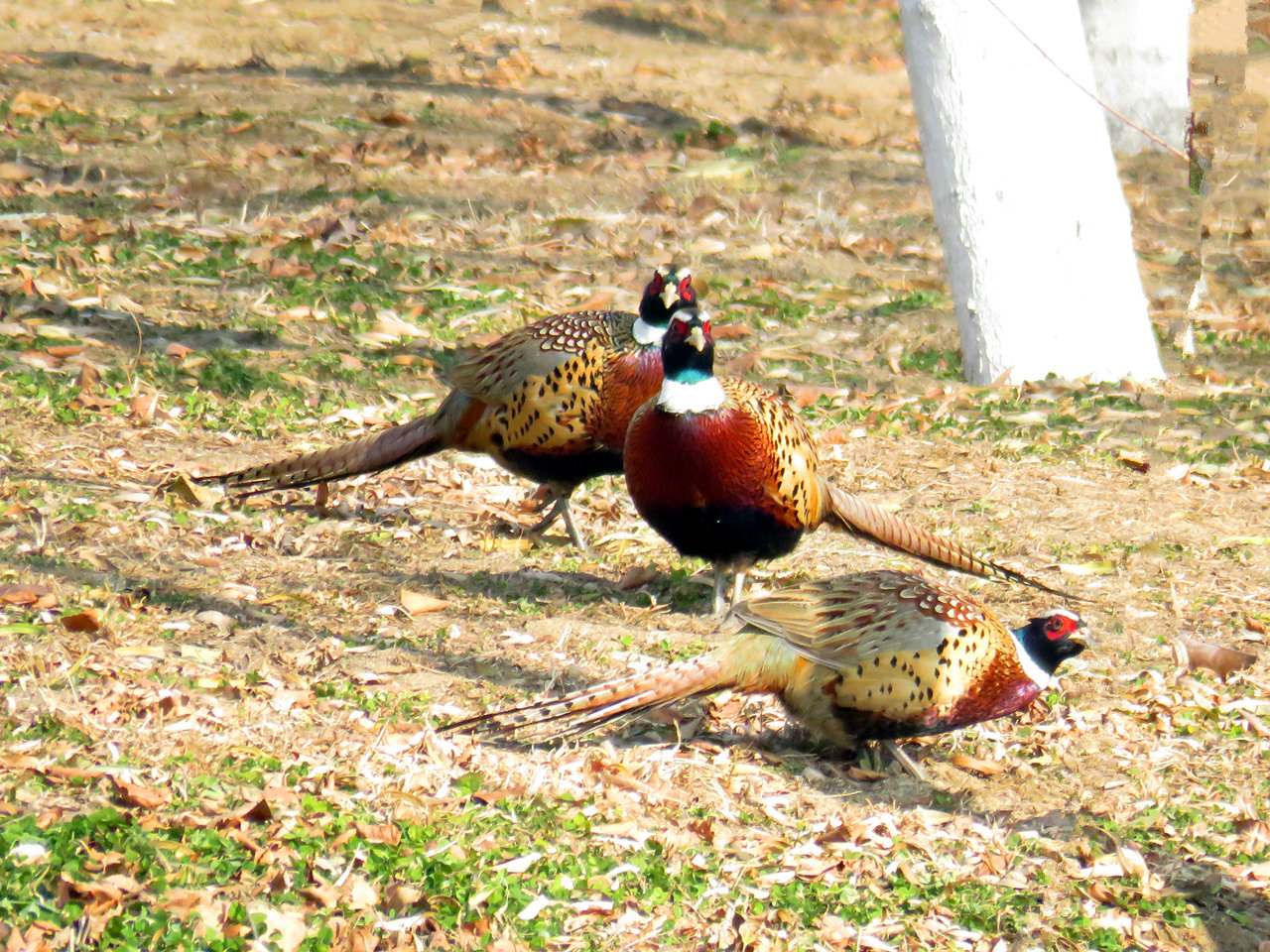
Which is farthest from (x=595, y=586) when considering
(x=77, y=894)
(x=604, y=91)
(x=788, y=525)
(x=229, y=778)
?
(x=604, y=91)

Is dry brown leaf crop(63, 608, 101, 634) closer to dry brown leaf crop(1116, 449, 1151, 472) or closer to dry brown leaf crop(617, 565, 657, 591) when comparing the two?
dry brown leaf crop(617, 565, 657, 591)

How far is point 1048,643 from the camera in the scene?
399 cm

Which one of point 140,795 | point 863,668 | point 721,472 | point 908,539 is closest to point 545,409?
point 721,472

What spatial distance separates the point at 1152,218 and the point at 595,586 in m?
6.28

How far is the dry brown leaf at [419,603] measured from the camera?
452 cm

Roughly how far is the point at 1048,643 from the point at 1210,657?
0.79 meters

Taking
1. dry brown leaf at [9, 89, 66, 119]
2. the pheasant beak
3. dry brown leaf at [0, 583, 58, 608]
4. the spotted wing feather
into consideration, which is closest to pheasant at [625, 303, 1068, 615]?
the spotted wing feather

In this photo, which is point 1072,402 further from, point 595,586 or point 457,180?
point 457,180

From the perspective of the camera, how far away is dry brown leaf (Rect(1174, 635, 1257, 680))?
4.44 meters

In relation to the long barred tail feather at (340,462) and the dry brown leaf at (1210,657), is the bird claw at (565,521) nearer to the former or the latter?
the long barred tail feather at (340,462)

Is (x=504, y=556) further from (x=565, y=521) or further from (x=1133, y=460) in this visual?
(x=1133, y=460)

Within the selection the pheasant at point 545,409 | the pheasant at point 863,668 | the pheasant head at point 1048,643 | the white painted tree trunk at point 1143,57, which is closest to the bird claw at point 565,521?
the pheasant at point 545,409

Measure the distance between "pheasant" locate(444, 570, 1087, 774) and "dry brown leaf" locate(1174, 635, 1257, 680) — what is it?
2.14 feet

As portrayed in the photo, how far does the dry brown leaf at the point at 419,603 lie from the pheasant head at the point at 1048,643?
1752 mm
